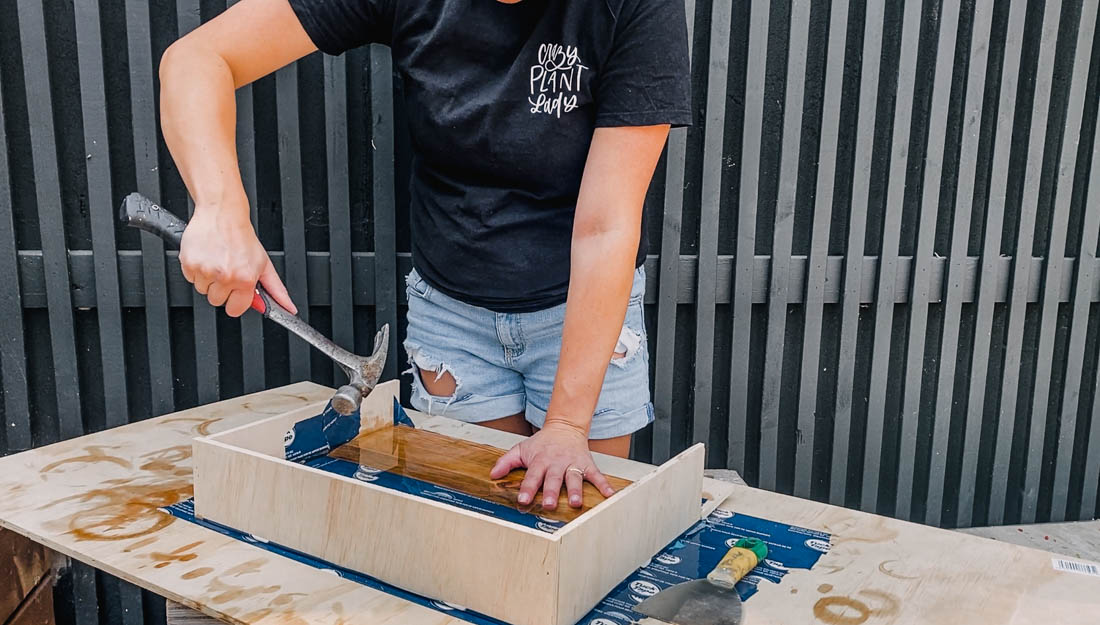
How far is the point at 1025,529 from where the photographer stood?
3.01 metres

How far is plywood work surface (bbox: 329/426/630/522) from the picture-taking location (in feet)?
4.17

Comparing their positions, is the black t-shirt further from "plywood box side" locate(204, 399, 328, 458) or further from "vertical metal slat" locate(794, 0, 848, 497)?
"vertical metal slat" locate(794, 0, 848, 497)

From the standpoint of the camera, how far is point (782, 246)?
263 cm

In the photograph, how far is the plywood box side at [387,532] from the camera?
98 cm

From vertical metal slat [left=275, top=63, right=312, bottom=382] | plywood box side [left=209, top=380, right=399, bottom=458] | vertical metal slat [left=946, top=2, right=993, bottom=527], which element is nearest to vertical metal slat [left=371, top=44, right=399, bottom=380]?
vertical metal slat [left=275, top=63, right=312, bottom=382]

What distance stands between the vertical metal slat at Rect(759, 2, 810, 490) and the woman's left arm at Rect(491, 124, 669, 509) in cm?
127

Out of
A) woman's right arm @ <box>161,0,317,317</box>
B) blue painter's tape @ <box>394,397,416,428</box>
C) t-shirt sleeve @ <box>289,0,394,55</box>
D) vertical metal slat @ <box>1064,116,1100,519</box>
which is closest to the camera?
woman's right arm @ <box>161,0,317,317</box>

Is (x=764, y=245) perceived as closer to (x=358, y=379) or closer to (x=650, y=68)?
(x=650, y=68)

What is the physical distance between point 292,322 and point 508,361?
495mm

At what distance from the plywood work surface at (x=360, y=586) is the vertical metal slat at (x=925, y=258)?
1.66 meters

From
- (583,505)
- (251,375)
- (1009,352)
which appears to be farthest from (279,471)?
(1009,352)

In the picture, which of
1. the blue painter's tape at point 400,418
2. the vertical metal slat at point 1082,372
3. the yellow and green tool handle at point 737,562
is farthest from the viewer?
the vertical metal slat at point 1082,372

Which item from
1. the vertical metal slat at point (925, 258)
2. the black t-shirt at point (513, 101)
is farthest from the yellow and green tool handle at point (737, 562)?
the vertical metal slat at point (925, 258)

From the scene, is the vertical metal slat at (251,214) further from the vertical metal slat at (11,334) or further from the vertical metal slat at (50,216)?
the vertical metal slat at (11,334)
